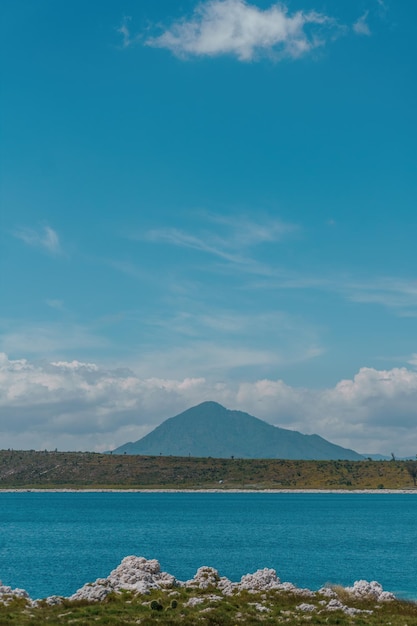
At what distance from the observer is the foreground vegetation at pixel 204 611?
43281mm

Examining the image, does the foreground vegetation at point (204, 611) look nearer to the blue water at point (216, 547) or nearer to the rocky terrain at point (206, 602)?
the rocky terrain at point (206, 602)

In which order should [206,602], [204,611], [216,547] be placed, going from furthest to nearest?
[216,547]
[206,602]
[204,611]

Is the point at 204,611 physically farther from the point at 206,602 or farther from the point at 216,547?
the point at 216,547

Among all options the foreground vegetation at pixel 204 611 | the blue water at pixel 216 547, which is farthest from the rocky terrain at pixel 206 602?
the blue water at pixel 216 547

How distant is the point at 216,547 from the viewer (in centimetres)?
11538

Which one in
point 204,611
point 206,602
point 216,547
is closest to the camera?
point 204,611

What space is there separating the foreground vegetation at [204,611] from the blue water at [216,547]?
851 inches

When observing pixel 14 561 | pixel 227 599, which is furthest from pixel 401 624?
pixel 14 561

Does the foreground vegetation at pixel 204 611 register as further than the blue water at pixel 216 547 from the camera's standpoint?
No

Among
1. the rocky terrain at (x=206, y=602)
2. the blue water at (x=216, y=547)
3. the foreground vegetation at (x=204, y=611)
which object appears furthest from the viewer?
the blue water at (x=216, y=547)

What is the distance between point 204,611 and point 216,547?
7240 centimetres

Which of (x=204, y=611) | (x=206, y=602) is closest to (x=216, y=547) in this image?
(x=206, y=602)

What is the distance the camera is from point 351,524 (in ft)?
547

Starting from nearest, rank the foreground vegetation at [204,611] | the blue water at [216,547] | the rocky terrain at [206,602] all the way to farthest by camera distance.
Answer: the foreground vegetation at [204,611] < the rocky terrain at [206,602] < the blue water at [216,547]
